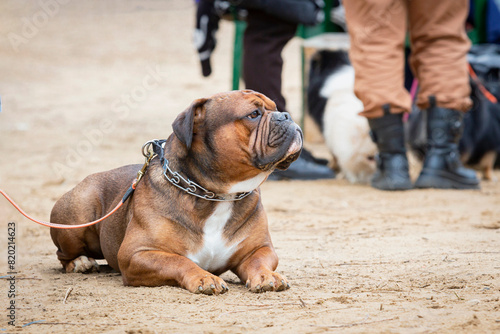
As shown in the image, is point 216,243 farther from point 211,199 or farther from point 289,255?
point 289,255

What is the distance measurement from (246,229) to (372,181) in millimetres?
2832

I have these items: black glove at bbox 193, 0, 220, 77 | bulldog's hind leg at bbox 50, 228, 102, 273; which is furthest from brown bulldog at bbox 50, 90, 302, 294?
black glove at bbox 193, 0, 220, 77

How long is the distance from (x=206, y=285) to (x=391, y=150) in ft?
10.3

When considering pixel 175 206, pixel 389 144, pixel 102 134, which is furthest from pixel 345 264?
pixel 102 134

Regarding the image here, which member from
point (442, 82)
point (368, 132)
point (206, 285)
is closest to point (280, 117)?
point (206, 285)

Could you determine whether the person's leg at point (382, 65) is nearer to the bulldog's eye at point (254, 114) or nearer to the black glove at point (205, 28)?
the black glove at point (205, 28)

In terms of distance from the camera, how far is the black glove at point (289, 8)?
18.6 ft

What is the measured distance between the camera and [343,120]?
6.25m

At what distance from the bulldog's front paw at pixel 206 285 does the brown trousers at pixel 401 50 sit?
9.52 ft

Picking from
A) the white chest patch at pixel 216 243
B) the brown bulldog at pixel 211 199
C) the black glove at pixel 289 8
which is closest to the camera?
the brown bulldog at pixel 211 199

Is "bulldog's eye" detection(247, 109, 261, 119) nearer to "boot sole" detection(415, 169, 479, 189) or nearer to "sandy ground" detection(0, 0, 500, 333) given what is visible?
"sandy ground" detection(0, 0, 500, 333)

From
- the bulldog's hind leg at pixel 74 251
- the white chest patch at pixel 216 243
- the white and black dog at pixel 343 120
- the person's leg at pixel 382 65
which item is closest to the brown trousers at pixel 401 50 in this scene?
the person's leg at pixel 382 65

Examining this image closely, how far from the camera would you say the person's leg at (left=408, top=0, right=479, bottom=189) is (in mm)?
5480

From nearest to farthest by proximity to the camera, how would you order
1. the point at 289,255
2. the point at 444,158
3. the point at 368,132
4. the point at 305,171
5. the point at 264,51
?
the point at 289,255
the point at 444,158
the point at 264,51
the point at 368,132
the point at 305,171
